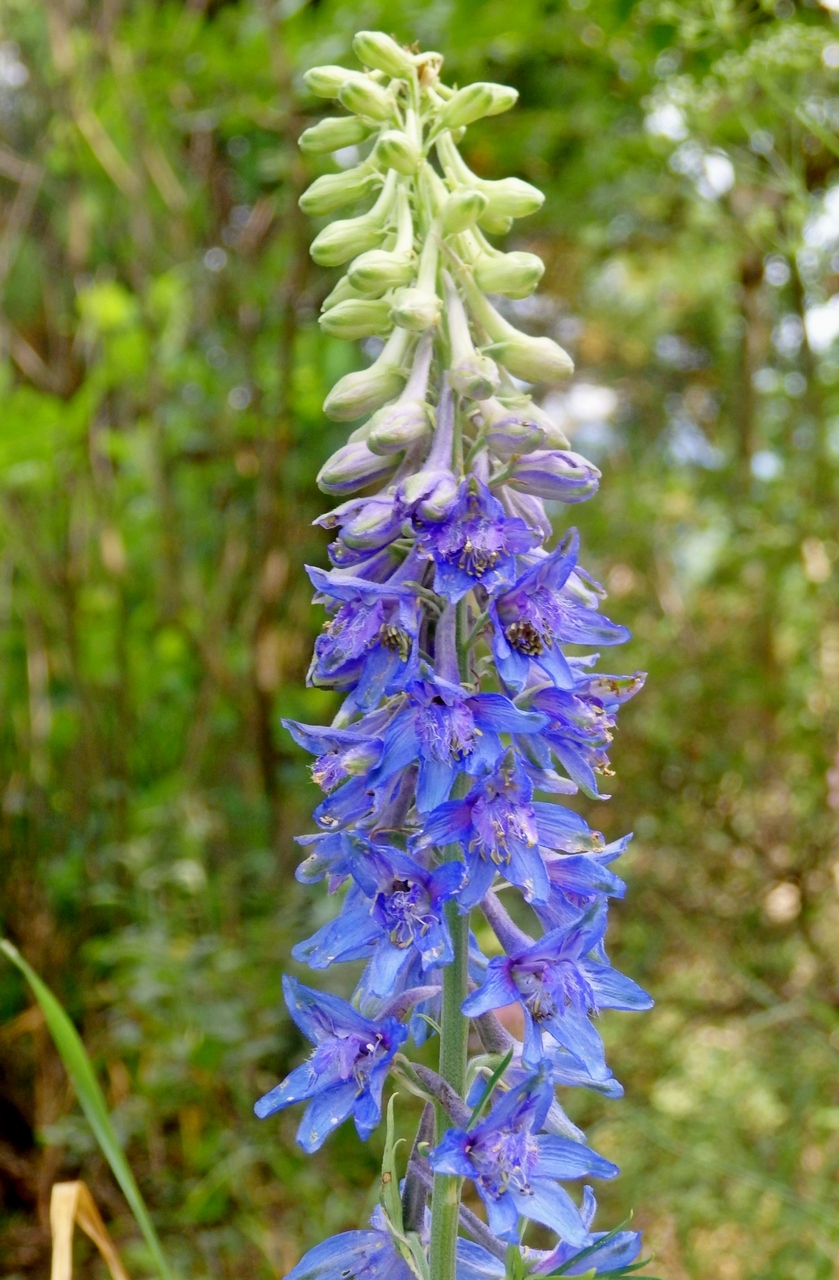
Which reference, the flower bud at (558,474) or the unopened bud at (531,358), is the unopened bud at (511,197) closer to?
the unopened bud at (531,358)

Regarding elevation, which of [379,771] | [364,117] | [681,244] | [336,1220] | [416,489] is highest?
[681,244]

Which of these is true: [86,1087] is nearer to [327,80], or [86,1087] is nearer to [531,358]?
[531,358]

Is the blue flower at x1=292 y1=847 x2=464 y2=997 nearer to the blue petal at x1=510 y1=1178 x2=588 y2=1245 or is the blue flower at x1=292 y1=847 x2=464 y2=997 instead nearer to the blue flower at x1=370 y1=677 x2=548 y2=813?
the blue flower at x1=370 y1=677 x2=548 y2=813

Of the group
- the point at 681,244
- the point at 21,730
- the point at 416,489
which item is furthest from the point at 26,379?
the point at 416,489

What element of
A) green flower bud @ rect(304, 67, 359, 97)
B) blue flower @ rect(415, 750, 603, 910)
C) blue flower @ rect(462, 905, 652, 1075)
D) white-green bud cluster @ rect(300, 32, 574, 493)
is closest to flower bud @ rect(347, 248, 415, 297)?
white-green bud cluster @ rect(300, 32, 574, 493)

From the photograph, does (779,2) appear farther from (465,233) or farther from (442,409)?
(442,409)

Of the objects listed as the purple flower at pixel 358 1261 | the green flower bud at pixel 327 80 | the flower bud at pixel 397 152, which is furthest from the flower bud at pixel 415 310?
the purple flower at pixel 358 1261
